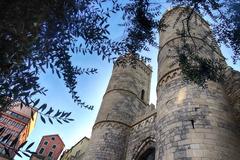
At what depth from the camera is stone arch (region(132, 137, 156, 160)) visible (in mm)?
10597

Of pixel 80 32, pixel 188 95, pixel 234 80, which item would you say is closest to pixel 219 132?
pixel 188 95

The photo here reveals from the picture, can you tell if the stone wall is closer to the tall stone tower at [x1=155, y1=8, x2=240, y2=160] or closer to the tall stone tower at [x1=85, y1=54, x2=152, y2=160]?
the tall stone tower at [x1=85, y1=54, x2=152, y2=160]

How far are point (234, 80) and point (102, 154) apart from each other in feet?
21.6

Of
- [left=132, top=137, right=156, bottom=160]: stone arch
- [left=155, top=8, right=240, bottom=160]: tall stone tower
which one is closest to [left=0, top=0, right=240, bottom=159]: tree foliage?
[left=155, top=8, right=240, bottom=160]: tall stone tower

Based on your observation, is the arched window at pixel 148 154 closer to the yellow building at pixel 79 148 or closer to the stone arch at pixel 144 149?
the stone arch at pixel 144 149

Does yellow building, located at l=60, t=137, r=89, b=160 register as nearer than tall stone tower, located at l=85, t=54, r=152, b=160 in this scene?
No

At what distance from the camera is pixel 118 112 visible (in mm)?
13664

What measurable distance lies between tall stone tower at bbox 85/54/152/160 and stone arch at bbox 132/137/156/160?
1.09 meters

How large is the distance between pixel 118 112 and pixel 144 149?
3321mm

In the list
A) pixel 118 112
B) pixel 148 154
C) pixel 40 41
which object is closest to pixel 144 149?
pixel 148 154

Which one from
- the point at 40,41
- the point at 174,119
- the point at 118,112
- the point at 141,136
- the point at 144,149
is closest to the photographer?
the point at 40,41

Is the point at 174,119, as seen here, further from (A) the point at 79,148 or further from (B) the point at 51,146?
(B) the point at 51,146

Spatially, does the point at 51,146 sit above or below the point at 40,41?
above

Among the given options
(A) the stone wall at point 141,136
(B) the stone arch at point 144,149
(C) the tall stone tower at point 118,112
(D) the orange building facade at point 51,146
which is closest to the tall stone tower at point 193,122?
(A) the stone wall at point 141,136
